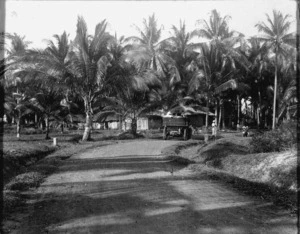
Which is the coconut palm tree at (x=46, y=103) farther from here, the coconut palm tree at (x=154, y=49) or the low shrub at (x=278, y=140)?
the low shrub at (x=278, y=140)

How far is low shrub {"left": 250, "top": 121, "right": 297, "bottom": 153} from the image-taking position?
32.3 ft

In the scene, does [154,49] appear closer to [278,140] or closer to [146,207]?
[278,140]

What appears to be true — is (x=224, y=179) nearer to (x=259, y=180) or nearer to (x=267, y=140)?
(x=259, y=180)

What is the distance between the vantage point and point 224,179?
779 cm

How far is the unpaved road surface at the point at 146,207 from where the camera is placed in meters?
4.40

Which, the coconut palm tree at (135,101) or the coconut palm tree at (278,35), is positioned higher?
the coconut palm tree at (278,35)

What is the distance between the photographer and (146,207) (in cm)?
525

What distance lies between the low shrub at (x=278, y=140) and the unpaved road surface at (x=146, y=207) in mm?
3486

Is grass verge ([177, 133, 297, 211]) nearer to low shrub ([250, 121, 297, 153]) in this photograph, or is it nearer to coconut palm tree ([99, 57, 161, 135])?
low shrub ([250, 121, 297, 153])

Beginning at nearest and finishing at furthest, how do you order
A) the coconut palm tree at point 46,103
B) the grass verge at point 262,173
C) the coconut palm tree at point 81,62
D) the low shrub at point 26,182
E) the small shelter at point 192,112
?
1. the grass verge at point 262,173
2. the low shrub at point 26,182
3. the coconut palm tree at point 81,62
4. the coconut palm tree at point 46,103
5. the small shelter at point 192,112

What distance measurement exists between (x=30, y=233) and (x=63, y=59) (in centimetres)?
1559

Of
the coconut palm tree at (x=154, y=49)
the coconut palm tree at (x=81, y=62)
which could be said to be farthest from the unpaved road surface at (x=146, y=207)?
the coconut palm tree at (x=154, y=49)

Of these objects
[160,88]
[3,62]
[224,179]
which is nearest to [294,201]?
[224,179]

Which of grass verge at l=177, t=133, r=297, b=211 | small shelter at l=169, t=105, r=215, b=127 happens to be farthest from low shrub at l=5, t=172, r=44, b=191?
small shelter at l=169, t=105, r=215, b=127
